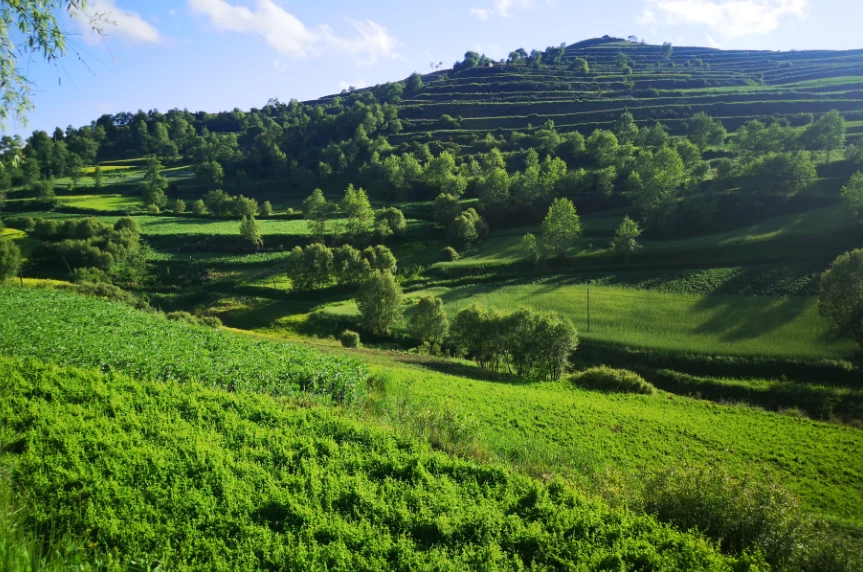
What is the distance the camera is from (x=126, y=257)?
70.8 metres

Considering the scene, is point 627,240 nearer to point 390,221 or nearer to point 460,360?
point 460,360

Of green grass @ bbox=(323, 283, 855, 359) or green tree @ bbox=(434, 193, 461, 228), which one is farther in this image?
green tree @ bbox=(434, 193, 461, 228)

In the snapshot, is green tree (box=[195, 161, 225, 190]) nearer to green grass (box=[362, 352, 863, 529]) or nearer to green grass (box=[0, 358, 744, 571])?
green grass (box=[362, 352, 863, 529])

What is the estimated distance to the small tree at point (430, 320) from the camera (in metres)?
46.7

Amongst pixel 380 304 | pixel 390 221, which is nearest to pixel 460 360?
pixel 380 304

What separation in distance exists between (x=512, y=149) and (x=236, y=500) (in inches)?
4776

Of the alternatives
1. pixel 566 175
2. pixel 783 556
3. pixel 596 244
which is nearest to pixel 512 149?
pixel 566 175

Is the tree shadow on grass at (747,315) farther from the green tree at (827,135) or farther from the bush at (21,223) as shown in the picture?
the bush at (21,223)

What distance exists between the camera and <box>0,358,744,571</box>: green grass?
8.46 metres

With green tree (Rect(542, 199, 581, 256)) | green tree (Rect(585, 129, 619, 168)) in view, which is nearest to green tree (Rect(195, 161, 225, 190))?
green tree (Rect(542, 199, 581, 256))

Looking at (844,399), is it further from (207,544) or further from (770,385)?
(207,544)

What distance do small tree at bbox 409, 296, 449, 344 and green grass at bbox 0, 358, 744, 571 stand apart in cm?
3329

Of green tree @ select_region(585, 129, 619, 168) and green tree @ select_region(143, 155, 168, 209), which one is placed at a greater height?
green tree @ select_region(585, 129, 619, 168)

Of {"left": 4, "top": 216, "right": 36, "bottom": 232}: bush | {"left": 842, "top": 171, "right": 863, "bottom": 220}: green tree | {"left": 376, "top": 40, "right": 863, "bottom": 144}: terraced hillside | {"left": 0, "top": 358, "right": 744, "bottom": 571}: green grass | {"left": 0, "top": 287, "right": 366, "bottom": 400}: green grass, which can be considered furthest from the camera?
{"left": 376, "top": 40, "right": 863, "bottom": 144}: terraced hillside
